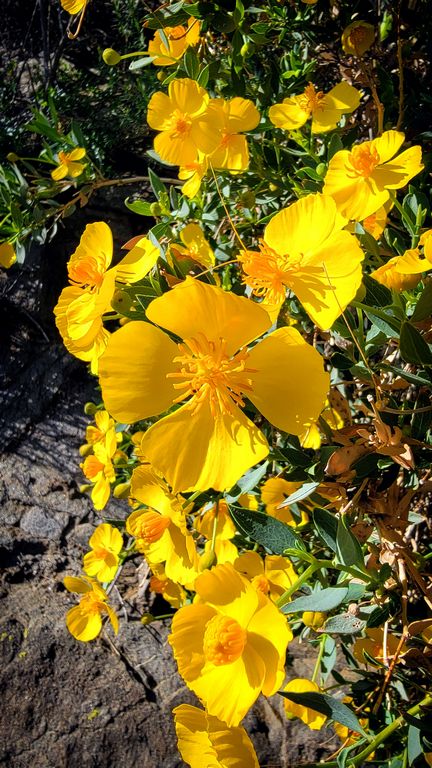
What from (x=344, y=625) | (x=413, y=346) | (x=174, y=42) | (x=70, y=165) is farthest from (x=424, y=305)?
(x=70, y=165)

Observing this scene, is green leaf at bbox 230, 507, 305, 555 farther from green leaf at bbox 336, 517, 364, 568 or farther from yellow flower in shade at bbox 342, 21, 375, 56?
yellow flower in shade at bbox 342, 21, 375, 56

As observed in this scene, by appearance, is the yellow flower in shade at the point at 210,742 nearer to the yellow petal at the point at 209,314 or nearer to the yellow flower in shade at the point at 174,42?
the yellow petal at the point at 209,314

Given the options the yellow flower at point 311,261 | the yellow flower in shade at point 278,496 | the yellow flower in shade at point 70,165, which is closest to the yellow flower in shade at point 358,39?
the yellow flower at point 311,261

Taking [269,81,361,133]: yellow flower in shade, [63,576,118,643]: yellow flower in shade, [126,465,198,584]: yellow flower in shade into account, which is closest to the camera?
[126,465,198,584]: yellow flower in shade

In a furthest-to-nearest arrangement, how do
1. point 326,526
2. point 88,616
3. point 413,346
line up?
point 88,616 < point 326,526 < point 413,346

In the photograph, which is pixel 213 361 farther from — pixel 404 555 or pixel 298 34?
pixel 298 34

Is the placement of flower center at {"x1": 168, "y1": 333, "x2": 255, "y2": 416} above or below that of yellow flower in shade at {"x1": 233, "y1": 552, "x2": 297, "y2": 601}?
above

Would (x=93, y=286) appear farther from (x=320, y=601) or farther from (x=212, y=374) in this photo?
(x=320, y=601)

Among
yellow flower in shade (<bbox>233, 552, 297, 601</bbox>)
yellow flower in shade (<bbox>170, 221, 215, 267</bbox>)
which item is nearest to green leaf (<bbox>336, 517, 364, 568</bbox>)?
yellow flower in shade (<bbox>233, 552, 297, 601</bbox>)
